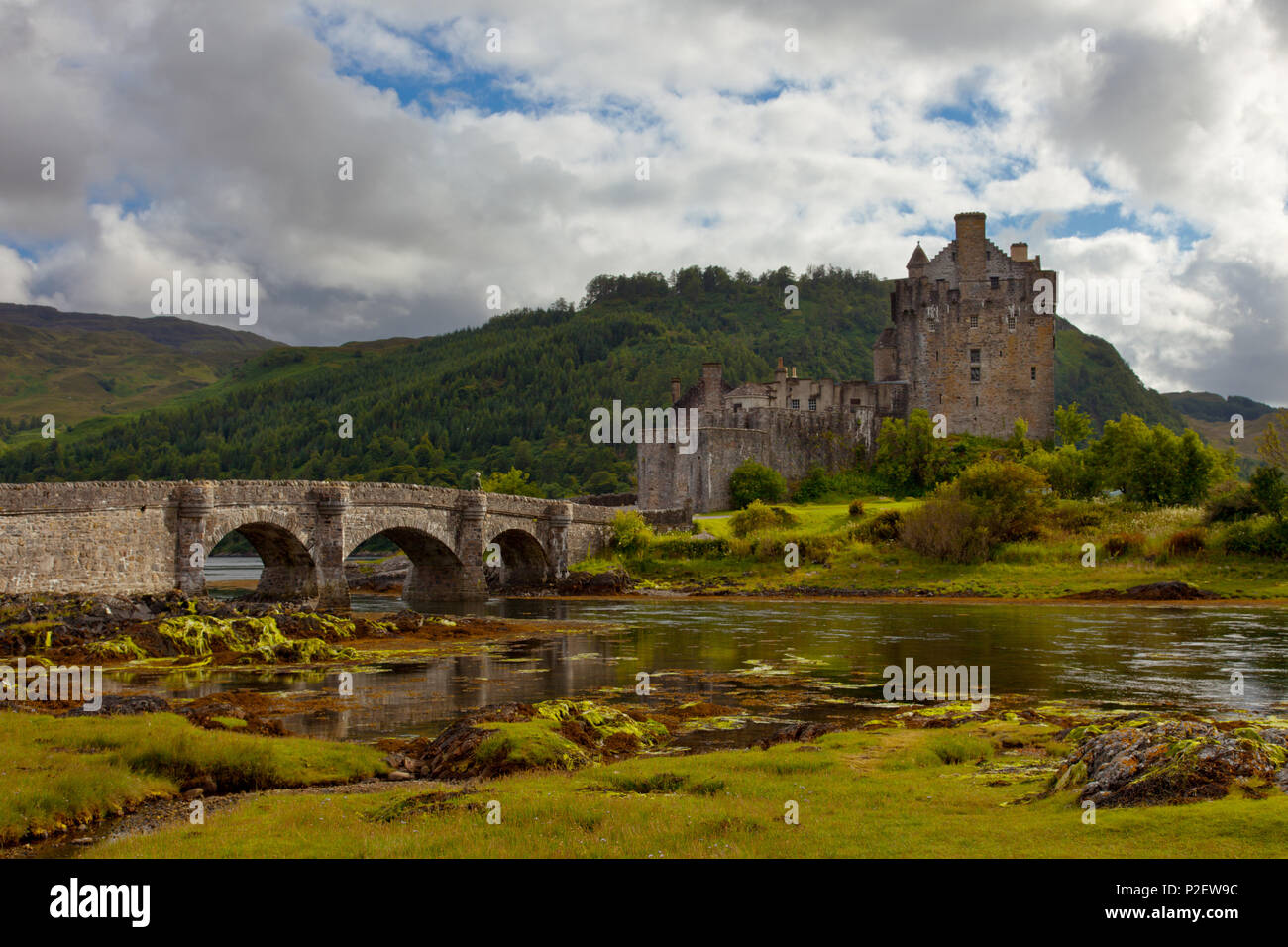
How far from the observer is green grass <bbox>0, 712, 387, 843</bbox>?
11.7 meters

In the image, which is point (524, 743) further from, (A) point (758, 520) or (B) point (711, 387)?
(B) point (711, 387)

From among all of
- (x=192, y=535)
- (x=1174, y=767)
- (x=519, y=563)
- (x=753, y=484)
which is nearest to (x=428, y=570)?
(x=519, y=563)

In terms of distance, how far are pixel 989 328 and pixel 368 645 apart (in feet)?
193

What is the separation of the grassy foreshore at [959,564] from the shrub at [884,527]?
130mm

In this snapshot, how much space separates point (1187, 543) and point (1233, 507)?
365cm

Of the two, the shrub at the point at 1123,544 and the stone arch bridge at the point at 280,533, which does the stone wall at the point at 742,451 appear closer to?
the stone arch bridge at the point at 280,533

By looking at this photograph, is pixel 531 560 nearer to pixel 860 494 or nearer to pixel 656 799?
pixel 860 494

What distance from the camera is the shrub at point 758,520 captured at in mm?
60656

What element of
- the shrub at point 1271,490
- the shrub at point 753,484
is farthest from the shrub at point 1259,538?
the shrub at point 753,484

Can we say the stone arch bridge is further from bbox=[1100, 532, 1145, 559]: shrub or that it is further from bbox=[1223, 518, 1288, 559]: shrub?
bbox=[1223, 518, 1288, 559]: shrub

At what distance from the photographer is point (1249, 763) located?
10117 mm

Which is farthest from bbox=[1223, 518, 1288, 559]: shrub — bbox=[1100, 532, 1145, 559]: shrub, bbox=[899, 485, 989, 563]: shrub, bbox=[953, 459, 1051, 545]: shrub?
bbox=[899, 485, 989, 563]: shrub

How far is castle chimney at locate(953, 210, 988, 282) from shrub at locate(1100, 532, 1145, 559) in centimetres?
2997

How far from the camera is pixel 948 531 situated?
54.3m
